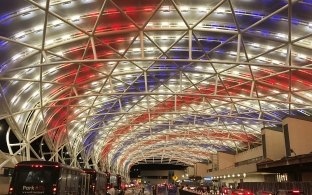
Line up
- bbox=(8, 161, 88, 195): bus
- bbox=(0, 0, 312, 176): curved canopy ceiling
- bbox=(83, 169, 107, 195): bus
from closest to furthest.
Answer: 1. bbox=(8, 161, 88, 195): bus
2. bbox=(0, 0, 312, 176): curved canopy ceiling
3. bbox=(83, 169, 107, 195): bus

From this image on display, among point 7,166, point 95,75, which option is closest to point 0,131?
point 7,166

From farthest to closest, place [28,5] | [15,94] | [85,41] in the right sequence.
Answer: [15,94] → [85,41] → [28,5]

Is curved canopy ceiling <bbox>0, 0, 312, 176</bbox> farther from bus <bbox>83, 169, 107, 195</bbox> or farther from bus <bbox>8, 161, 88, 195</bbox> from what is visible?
bus <bbox>83, 169, 107, 195</bbox>

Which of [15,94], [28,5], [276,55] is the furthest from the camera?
[15,94]

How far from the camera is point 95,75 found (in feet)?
131

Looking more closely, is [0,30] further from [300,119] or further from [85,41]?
[300,119]

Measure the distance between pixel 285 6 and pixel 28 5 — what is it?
17273mm

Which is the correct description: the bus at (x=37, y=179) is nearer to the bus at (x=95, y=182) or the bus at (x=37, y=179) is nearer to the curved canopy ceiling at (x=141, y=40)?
the curved canopy ceiling at (x=141, y=40)

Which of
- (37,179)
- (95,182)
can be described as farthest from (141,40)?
(95,182)

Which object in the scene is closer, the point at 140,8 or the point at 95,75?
the point at 140,8

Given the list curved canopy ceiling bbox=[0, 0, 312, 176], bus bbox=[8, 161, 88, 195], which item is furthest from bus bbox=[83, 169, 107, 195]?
bus bbox=[8, 161, 88, 195]

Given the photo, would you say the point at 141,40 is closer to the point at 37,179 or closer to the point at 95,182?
the point at 37,179

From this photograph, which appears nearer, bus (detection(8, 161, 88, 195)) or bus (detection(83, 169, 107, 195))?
bus (detection(8, 161, 88, 195))

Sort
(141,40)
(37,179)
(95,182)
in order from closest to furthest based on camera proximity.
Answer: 1. (37,179)
2. (141,40)
3. (95,182)
